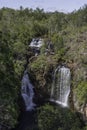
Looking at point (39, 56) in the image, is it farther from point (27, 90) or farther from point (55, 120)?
point (55, 120)

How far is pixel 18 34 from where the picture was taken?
41719mm

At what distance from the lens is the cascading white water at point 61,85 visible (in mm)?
34188

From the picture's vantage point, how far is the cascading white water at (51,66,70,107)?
3419 centimetres

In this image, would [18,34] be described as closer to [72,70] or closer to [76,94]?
[72,70]

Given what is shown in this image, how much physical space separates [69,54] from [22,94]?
23.0ft

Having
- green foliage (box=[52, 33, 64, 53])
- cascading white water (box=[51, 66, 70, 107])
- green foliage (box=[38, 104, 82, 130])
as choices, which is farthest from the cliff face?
green foliage (box=[38, 104, 82, 130])

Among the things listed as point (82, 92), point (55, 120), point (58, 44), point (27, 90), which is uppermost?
point (58, 44)

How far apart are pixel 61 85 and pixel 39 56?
4781 millimetres

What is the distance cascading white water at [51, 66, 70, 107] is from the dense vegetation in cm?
60

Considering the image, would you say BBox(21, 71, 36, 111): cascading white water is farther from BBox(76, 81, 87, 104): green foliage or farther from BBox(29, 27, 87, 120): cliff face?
BBox(76, 81, 87, 104): green foliage

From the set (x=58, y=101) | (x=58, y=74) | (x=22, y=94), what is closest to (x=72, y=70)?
(x=58, y=74)

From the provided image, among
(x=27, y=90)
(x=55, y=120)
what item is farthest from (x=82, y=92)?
(x=27, y=90)

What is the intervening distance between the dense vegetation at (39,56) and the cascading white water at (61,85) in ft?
1.96

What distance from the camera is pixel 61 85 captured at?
34.5 meters
